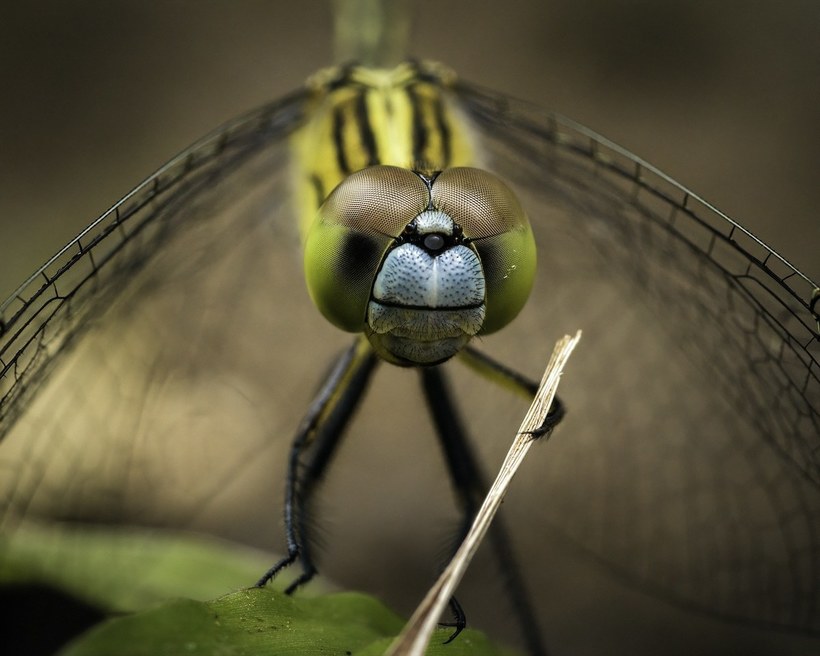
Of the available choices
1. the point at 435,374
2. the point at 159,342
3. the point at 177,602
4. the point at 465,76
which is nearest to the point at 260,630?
the point at 177,602

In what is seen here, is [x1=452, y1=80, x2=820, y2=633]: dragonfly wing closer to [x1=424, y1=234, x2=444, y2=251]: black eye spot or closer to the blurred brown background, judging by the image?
[x1=424, y1=234, x2=444, y2=251]: black eye spot

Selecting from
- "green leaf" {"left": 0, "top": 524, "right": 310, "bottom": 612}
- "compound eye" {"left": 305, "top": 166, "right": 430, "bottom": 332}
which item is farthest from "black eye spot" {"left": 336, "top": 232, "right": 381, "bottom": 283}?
"green leaf" {"left": 0, "top": 524, "right": 310, "bottom": 612}

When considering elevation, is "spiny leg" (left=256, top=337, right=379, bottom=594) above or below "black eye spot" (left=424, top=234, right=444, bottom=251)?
below

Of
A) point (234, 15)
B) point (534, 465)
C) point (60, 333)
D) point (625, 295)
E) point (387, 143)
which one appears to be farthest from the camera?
point (234, 15)

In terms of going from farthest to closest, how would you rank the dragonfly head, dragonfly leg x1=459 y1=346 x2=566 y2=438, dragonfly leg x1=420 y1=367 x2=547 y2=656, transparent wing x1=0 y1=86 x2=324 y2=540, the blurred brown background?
the blurred brown background < dragonfly leg x1=420 y1=367 x2=547 y2=656 < dragonfly leg x1=459 y1=346 x2=566 y2=438 < transparent wing x1=0 y1=86 x2=324 y2=540 < the dragonfly head

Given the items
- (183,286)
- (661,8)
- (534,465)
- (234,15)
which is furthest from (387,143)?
(234,15)

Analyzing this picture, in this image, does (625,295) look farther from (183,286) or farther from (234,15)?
(234,15)

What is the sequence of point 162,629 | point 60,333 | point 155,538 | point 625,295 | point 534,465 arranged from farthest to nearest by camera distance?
point 534,465, point 625,295, point 155,538, point 60,333, point 162,629
